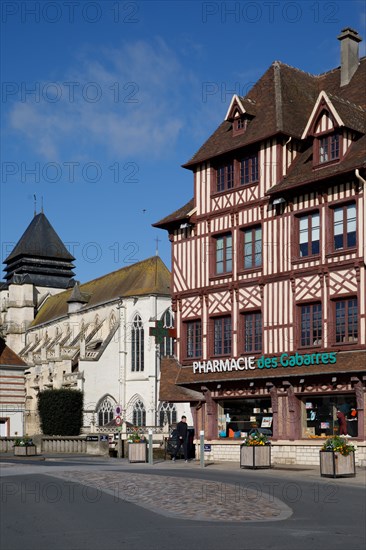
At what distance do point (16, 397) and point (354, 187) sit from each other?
35780 millimetres

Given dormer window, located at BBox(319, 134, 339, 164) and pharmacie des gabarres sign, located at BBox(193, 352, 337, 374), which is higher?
dormer window, located at BBox(319, 134, 339, 164)

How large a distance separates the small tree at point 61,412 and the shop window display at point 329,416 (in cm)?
3496

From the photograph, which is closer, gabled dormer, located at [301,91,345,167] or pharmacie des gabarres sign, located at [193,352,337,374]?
pharmacie des gabarres sign, located at [193,352,337,374]

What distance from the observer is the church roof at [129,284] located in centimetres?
6606

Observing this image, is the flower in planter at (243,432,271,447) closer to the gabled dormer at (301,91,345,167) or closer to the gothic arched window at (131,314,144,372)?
the gabled dormer at (301,91,345,167)

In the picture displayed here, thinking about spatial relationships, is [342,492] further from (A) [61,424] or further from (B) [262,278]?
(A) [61,424]

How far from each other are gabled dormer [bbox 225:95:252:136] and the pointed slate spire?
66309mm

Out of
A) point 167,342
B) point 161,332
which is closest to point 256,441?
point 161,332

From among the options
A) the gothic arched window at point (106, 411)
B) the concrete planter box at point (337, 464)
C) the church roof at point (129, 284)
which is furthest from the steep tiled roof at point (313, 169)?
the gothic arched window at point (106, 411)

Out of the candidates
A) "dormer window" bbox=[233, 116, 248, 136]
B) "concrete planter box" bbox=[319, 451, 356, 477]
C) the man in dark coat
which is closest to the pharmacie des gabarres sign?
the man in dark coat

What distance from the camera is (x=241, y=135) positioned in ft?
107

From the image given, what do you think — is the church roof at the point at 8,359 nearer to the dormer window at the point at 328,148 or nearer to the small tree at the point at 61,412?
the small tree at the point at 61,412

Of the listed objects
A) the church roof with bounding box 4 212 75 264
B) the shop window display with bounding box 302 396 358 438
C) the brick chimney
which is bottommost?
the shop window display with bounding box 302 396 358 438

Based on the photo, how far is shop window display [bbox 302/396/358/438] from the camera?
91.5 feet
